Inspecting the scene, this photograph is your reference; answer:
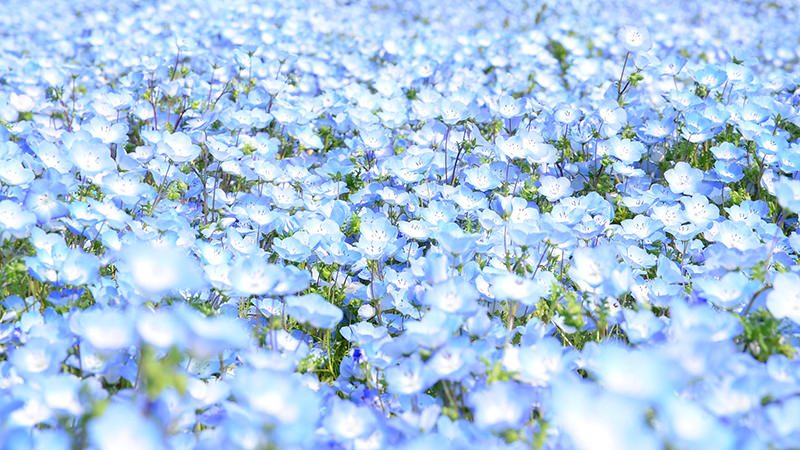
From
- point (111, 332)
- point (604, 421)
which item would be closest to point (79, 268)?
point (111, 332)

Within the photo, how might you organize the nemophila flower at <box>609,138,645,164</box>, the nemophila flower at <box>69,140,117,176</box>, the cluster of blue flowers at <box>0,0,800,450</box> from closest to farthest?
1. the cluster of blue flowers at <box>0,0,800,450</box>
2. the nemophila flower at <box>69,140,117,176</box>
3. the nemophila flower at <box>609,138,645,164</box>

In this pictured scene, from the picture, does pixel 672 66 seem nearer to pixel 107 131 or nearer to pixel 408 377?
pixel 408 377

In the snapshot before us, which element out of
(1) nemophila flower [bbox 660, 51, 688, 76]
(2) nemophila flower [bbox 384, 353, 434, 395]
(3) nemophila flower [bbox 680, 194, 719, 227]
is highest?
(1) nemophila flower [bbox 660, 51, 688, 76]

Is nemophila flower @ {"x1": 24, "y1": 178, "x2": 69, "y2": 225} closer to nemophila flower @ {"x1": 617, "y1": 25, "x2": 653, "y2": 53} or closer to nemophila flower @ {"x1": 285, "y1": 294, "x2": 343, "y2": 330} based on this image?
nemophila flower @ {"x1": 285, "y1": 294, "x2": 343, "y2": 330}

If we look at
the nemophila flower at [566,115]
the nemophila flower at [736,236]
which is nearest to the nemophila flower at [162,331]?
the nemophila flower at [736,236]

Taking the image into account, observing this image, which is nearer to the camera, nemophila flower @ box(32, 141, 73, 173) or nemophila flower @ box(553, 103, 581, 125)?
nemophila flower @ box(32, 141, 73, 173)

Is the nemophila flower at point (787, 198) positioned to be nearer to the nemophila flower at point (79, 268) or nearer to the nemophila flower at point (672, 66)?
the nemophila flower at point (672, 66)

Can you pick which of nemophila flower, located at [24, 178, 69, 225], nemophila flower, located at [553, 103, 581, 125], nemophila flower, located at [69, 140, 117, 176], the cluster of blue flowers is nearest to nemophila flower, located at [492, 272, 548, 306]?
the cluster of blue flowers
